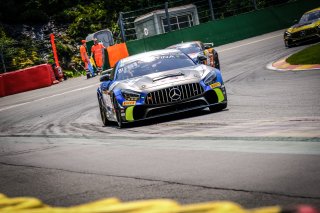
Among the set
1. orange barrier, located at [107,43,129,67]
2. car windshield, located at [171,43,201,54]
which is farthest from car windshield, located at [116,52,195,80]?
orange barrier, located at [107,43,129,67]

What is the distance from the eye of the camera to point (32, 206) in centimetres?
297

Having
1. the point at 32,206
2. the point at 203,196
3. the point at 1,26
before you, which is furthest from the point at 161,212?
the point at 1,26

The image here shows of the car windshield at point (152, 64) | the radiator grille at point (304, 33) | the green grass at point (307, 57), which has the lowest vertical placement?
the green grass at point (307, 57)

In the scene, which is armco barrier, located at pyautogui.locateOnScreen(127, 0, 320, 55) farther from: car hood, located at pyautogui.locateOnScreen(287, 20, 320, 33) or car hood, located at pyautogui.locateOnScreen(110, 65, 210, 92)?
car hood, located at pyautogui.locateOnScreen(110, 65, 210, 92)

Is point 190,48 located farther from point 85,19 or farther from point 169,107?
point 85,19

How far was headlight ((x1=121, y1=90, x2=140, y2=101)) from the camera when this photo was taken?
9344mm

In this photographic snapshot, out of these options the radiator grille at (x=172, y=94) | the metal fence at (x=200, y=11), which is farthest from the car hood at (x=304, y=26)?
the radiator grille at (x=172, y=94)

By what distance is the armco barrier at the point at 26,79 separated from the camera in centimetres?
2728

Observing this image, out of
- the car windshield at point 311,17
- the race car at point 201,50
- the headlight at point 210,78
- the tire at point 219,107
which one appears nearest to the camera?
the headlight at point 210,78

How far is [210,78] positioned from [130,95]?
1.39 metres

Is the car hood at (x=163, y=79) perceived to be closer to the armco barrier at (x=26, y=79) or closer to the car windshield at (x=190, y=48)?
the car windshield at (x=190, y=48)

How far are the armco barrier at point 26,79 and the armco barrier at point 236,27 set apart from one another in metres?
5.28

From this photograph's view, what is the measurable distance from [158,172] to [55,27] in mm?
39051

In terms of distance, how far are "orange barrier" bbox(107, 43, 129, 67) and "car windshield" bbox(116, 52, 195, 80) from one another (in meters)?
16.7
